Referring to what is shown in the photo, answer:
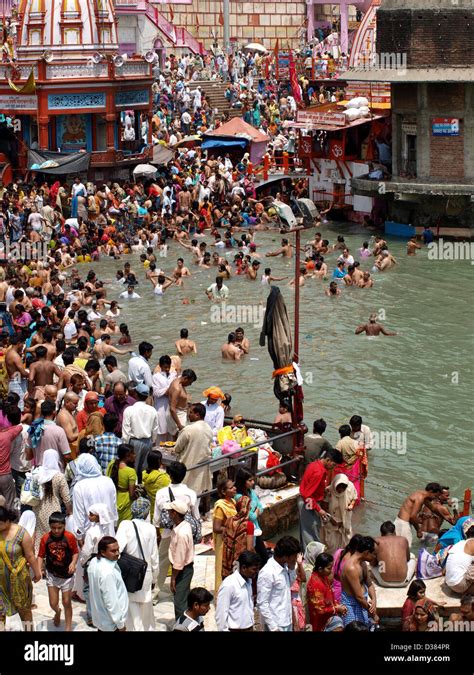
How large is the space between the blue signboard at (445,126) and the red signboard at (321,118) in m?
2.96

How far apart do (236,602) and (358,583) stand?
3.95 ft

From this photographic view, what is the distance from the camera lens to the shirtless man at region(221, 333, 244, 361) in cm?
2197

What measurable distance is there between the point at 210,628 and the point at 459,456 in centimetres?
710

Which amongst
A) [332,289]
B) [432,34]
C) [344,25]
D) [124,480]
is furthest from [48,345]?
[344,25]

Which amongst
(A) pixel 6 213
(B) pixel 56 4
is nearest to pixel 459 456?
(A) pixel 6 213

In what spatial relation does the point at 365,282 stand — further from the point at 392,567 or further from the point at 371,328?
the point at 392,567

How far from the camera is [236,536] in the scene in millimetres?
11305

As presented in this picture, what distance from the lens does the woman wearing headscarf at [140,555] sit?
34.4 feet

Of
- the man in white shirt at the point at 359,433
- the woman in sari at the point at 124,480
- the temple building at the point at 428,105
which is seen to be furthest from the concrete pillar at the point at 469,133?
the woman in sari at the point at 124,480

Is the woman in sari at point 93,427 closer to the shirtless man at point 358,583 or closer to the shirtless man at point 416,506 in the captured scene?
the shirtless man at point 416,506

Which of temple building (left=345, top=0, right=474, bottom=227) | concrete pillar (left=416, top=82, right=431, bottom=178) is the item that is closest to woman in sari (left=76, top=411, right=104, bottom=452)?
temple building (left=345, top=0, right=474, bottom=227)

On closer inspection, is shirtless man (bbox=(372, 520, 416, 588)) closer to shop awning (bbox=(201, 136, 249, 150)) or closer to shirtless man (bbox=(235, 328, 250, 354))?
shirtless man (bbox=(235, 328, 250, 354))

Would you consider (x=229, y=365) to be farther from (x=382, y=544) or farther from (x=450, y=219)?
(x=450, y=219)

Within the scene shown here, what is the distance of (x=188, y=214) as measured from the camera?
114 ft
